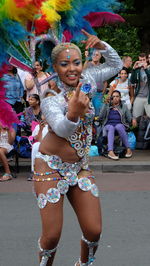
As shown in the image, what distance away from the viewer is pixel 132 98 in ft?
38.6

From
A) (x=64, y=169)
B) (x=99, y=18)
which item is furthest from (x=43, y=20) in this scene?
(x=64, y=169)

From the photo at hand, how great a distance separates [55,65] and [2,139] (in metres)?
5.38

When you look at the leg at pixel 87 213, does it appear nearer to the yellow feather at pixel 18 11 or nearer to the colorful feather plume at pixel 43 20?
the colorful feather plume at pixel 43 20

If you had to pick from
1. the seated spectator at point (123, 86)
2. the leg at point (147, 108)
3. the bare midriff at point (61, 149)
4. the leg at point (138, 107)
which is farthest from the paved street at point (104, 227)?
the seated spectator at point (123, 86)

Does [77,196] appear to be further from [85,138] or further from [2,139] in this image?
[2,139]

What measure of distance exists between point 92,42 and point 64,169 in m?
0.97

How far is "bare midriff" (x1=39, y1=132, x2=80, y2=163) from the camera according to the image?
13.4ft

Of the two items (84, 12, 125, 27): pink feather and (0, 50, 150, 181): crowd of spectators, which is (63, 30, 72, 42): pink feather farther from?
(0, 50, 150, 181): crowd of spectators

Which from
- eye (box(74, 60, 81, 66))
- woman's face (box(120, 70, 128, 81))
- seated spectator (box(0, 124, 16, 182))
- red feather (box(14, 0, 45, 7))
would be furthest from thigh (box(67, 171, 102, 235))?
woman's face (box(120, 70, 128, 81))

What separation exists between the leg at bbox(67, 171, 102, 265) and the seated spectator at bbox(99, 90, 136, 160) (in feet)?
20.6

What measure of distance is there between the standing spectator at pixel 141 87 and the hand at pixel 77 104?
24.4ft

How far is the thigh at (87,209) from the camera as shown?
13.2ft

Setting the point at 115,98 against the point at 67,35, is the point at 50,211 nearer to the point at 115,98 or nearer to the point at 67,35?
the point at 67,35

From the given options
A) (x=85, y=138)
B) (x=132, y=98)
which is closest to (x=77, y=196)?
(x=85, y=138)
